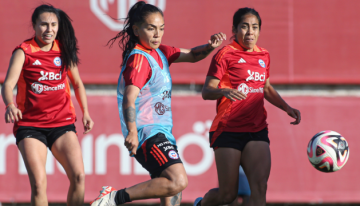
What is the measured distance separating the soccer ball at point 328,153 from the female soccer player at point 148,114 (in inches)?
67.1

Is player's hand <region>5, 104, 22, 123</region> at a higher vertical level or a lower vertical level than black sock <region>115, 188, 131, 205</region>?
higher

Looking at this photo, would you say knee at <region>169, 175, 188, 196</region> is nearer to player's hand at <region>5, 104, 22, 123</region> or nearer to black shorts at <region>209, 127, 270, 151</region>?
black shorts at <region>209, 127, 270, 151</region>

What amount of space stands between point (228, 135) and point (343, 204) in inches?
138

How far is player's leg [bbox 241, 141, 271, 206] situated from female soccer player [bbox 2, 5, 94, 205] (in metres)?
1.63

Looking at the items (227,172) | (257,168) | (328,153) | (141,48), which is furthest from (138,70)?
(328,153)

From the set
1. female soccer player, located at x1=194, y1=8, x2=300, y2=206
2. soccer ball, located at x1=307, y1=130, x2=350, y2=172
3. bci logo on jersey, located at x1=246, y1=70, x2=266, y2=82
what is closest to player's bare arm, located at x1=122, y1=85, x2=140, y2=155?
female soccer player, located at x1=194, y1=8, x2=300, y2=206

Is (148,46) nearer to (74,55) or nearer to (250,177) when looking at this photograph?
(74,55)

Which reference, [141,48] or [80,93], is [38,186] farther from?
[141,48]

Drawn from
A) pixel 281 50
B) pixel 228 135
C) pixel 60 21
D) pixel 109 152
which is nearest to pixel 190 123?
pixel 109 152

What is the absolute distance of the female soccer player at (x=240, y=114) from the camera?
13.5 feet

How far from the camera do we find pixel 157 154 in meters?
3.34

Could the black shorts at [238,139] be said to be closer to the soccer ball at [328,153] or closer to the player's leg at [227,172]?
the player's leg at [227,172]

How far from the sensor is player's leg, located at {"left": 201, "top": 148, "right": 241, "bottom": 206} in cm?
411

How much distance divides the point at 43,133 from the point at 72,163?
0.43 metres
